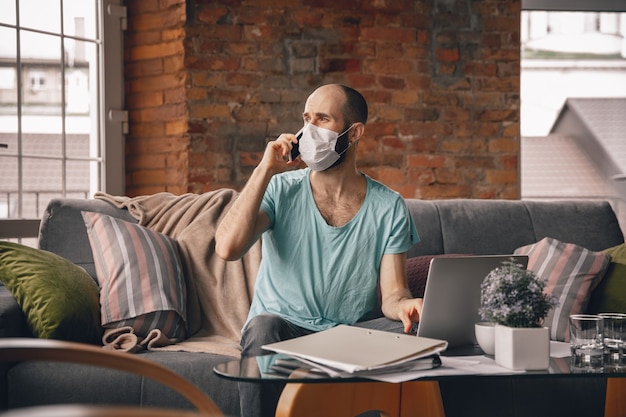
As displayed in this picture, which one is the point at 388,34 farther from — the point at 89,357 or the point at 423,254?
the point at 89,357

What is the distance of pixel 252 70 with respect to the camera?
155 inches

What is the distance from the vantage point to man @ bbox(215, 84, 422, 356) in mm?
2291

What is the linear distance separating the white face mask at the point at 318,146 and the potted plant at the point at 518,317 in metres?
0.86

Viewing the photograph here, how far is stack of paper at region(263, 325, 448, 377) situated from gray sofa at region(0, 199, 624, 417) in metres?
0.37

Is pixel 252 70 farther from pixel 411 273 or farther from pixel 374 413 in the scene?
pixel 374 413

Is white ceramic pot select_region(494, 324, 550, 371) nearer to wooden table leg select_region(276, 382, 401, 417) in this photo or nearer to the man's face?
wooden table leg select_region(276, 382, 401, 417)

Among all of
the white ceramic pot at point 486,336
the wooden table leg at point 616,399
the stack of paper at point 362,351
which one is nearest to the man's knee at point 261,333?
the stack of paper at point 362,351

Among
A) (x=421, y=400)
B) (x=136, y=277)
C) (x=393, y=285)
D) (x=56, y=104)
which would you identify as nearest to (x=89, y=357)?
(x=421, y=400)

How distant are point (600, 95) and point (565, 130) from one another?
0.26 meters

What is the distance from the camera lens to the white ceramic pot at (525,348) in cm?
159

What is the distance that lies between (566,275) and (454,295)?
3.64ft

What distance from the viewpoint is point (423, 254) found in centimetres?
297

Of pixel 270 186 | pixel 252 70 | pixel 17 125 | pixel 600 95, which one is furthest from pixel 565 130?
pixel 17 125

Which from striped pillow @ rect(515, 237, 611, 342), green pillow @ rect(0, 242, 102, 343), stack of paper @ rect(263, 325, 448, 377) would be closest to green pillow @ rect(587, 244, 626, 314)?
striped pillow @ rect(515, 237, 611, 342)
